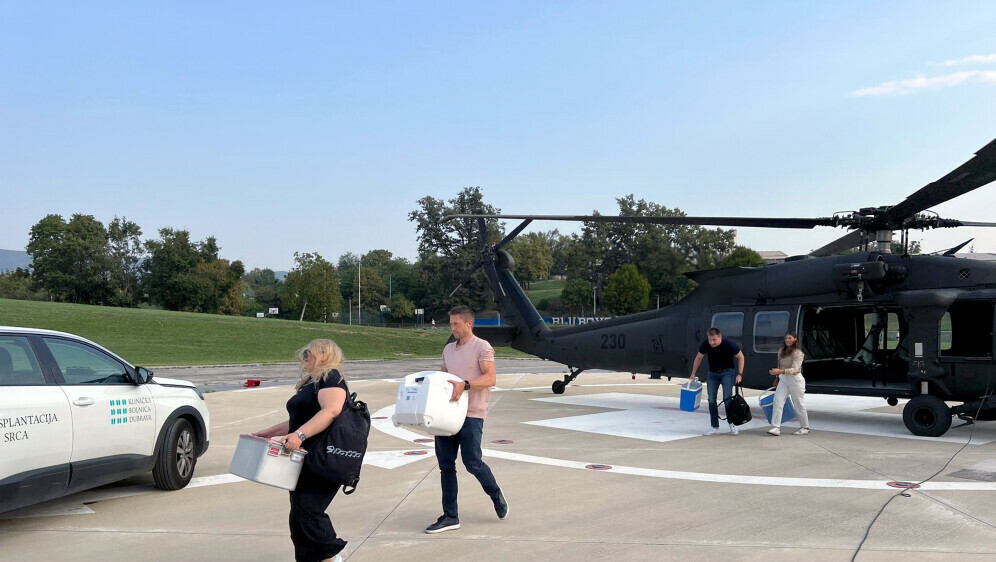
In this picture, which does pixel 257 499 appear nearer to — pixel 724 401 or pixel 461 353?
pixel 461 353

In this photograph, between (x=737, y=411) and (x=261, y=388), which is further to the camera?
(x=261, y=388)

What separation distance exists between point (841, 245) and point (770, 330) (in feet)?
7.47

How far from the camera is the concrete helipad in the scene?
5.46 metres

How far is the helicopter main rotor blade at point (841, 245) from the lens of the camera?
41.9 ft

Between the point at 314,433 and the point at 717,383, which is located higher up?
the point at 314,433

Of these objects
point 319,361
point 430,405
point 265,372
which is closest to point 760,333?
point 430,405

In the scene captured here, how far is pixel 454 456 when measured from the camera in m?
5.95

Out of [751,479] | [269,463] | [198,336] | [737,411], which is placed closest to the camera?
[269,463]

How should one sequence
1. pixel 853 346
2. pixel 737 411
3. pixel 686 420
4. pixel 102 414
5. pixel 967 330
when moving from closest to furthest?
pixel 102 414
pixel 737 411
pixel 967 330
pixel 686 420
pixel 853 346

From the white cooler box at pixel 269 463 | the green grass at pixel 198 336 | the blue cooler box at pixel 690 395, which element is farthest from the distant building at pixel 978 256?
the green grass at pixel 198 336

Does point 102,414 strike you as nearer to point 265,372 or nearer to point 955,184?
point 955,184

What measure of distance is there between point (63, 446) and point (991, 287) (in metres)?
11.9

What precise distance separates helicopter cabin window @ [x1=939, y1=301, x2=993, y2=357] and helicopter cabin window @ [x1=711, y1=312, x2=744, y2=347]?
9.87ft

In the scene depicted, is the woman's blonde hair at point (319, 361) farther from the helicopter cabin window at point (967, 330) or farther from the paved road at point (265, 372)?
the paved road at point (265, 372)
